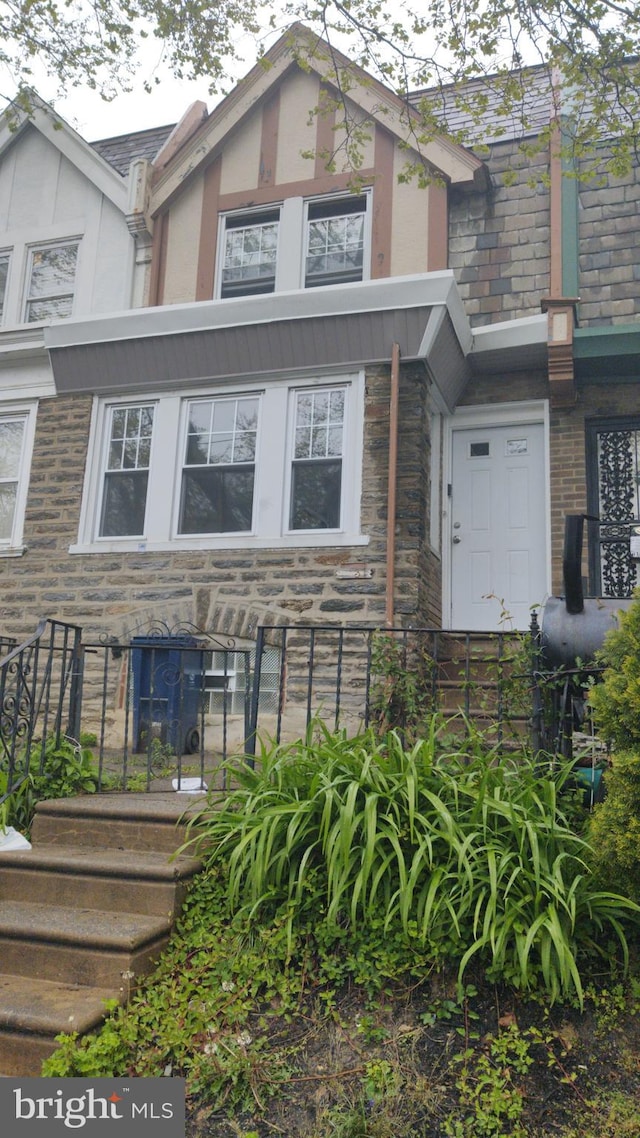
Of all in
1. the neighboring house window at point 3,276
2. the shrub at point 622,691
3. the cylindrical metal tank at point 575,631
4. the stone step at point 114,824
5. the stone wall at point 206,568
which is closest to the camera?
the shrub at point 622,691

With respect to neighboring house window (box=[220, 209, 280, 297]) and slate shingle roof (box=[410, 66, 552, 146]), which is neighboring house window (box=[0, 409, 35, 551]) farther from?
slate shingle roof (box=[410, 66, 552, 146])

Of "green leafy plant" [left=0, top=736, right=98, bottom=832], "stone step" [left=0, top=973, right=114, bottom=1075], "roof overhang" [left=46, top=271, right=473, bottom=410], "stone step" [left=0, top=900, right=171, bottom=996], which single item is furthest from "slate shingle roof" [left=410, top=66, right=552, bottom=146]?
"stone step" [left=0, top=973, right=114, bottom=1075]

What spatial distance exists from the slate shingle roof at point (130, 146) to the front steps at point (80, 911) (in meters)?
8.72

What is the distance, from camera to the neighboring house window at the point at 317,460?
8.30 meters

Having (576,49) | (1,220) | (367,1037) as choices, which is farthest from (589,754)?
(1,220)

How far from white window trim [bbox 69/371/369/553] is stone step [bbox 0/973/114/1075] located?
5.06m

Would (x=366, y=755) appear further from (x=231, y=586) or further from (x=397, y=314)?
(x=397, y=314)

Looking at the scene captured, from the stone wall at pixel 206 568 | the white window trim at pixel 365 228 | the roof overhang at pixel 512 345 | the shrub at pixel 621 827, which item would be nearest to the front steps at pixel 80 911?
the shrub at pixel 621 827

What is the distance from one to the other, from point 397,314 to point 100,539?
382cm

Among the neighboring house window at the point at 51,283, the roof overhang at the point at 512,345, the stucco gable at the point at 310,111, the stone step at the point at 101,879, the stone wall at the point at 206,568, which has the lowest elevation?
the stone step at the point at 101,879

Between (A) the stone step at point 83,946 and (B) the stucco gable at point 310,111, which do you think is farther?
(B) the stucco gable at point 310,111

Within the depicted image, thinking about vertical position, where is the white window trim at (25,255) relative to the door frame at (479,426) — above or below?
above

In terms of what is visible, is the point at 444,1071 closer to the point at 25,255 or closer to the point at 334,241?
→ the point at 334,241

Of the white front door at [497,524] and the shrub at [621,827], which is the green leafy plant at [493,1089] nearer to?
the shrub at [621,827]
